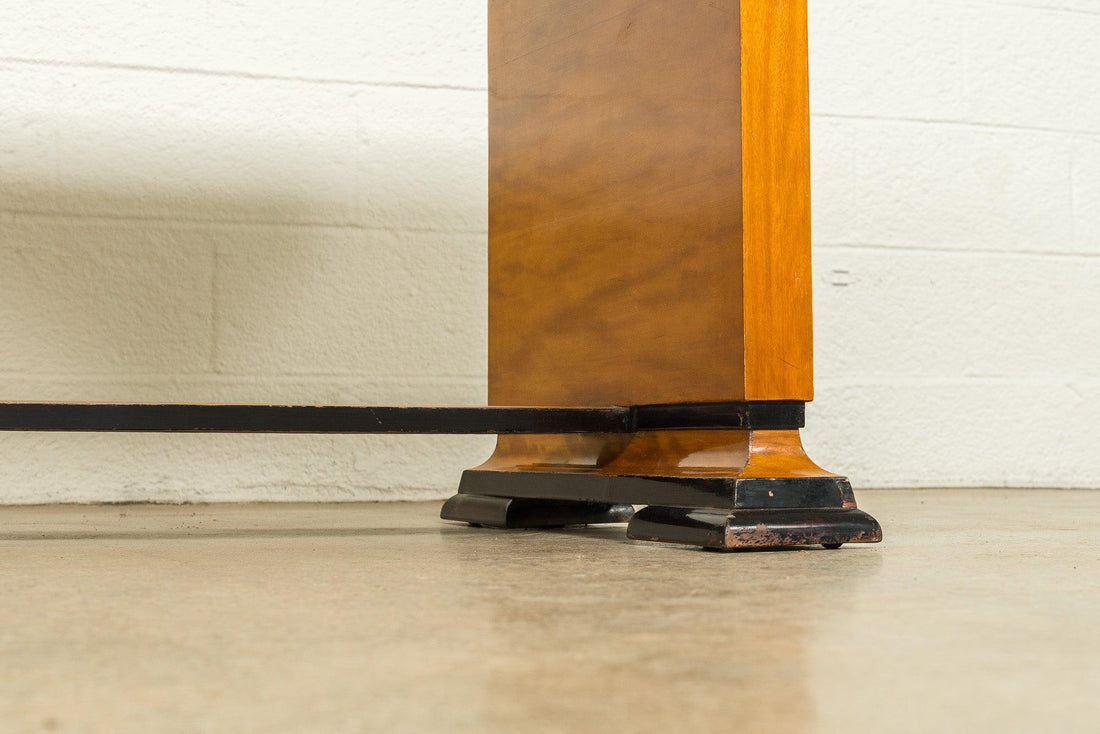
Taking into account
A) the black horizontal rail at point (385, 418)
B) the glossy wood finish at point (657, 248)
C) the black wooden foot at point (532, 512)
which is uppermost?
the glossy wood finish at point (657, 248)

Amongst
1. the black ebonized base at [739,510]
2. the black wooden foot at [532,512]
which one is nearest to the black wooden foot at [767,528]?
the black ebonized base at [739,510]

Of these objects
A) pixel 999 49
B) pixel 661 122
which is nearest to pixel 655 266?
pixel 661 122

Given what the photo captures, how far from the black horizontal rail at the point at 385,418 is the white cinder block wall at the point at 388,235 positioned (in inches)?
33.1

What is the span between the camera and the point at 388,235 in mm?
2039

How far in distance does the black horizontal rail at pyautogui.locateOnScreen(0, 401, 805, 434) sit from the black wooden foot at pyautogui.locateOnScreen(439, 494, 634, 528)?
147mm

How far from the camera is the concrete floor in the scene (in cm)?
40

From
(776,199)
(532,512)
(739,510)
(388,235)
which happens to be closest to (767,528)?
(739,510)

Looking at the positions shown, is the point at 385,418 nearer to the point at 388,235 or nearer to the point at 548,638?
the point at 548,638

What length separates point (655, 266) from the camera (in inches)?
46.3

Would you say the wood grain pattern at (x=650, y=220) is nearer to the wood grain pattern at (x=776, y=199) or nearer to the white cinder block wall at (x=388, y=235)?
the wood grain pattern at (x=776, y=199)

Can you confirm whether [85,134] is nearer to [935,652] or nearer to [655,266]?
[655,266]

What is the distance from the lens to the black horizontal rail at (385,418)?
3.47ft

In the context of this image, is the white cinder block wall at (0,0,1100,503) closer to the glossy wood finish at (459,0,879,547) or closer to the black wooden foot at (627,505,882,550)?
the glossy wood finish at (459,0,879,547)

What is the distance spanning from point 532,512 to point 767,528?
394 millimetres
